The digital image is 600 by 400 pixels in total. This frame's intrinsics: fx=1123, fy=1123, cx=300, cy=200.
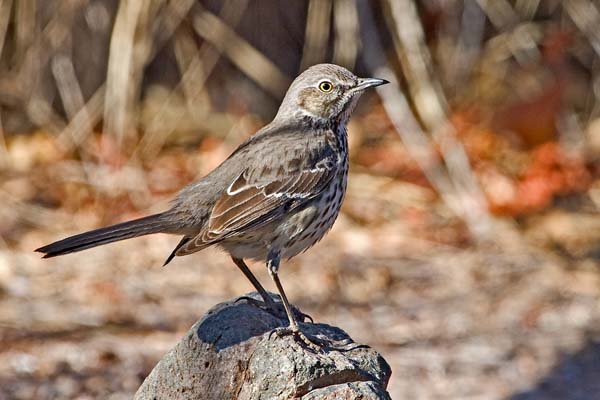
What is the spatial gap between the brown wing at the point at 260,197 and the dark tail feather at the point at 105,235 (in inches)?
8.7

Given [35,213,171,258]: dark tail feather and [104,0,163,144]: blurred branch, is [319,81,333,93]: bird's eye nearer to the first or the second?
[35,213,171,258]: dark tail feather

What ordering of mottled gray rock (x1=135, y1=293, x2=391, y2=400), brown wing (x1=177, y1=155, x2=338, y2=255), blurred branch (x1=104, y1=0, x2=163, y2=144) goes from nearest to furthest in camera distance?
mottled gray rock (x1=135, y1=293, x2=391, y2=400) → brown wing (x1=177, y1=155, x2=338, y2=255) → blurred branch (x1=104, y1=0, x2=163, y2=144)

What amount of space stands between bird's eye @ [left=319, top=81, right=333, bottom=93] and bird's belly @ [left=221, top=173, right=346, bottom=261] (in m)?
0.70

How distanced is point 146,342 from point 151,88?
13.6ft

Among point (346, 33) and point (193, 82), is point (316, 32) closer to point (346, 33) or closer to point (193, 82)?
point (346, 33)

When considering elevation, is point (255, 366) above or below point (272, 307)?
below

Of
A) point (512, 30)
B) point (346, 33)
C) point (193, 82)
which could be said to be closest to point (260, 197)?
point (346, 33)

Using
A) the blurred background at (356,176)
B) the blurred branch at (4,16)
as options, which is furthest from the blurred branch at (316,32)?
the blurred branch at (4,16)

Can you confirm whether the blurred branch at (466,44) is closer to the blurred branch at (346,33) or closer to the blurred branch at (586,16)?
the blurred branch at (586,16)

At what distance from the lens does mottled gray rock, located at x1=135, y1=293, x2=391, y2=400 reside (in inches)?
218

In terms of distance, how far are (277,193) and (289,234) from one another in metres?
0.26

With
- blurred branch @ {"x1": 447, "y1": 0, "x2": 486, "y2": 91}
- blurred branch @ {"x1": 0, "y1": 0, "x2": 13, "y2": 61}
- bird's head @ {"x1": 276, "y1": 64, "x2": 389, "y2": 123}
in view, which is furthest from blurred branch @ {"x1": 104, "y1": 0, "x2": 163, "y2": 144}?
bird's head @ {"x1": 276, "y1": 64, "x2": 389, "y2": 123}

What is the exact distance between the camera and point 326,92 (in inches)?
273

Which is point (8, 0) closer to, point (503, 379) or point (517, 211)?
point (517, 211)
